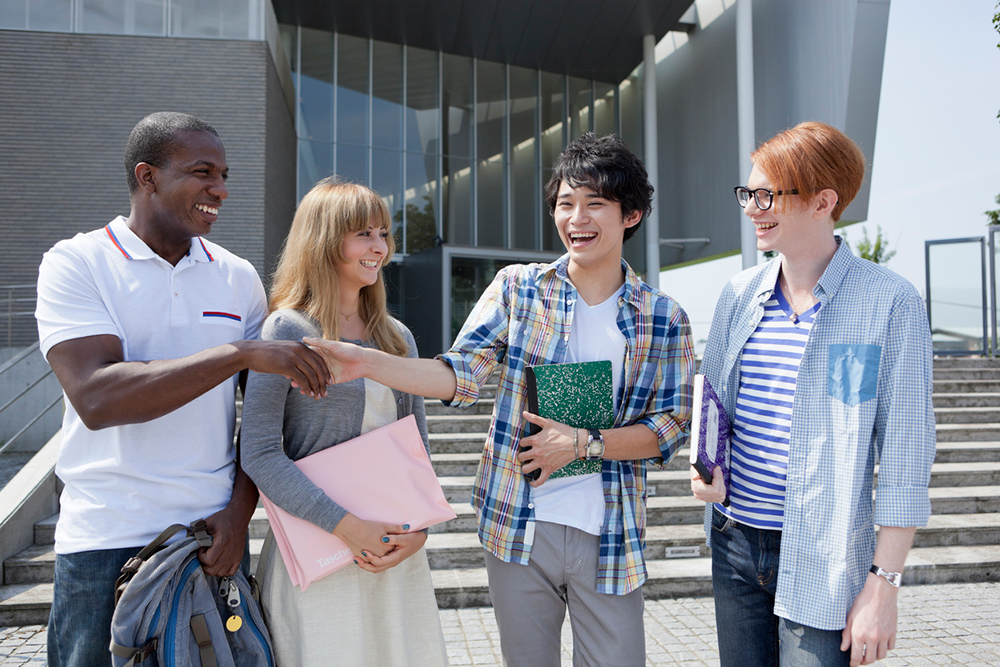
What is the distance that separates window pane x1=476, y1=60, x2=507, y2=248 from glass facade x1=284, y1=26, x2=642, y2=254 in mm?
27

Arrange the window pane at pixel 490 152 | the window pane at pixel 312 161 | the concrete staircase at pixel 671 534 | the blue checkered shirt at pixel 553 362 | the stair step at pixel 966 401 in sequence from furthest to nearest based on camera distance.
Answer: the window pane at pixel 490 152
the window pane at pixel 312 161
the stair step at pixel 966 401
the concrete staircase at pixel 671 534
the blue checkered shirt at pixel 553 362

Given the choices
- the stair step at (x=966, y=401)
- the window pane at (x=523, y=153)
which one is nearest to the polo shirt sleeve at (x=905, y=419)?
the stair step at (x=966, y=401)

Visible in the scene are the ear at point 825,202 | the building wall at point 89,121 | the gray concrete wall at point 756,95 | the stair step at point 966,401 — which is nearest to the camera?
the ear at point 825,202

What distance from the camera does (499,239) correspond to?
17625 millimetres

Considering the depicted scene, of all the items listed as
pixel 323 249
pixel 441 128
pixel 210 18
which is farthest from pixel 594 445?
pixel 441 128

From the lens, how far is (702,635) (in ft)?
14.0

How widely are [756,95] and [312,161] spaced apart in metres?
10.6

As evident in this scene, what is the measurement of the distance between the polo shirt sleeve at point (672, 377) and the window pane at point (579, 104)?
17315mm

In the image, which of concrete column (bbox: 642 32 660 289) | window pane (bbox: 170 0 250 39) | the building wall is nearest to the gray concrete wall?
concrete column (bbox: 642 32 660 289)

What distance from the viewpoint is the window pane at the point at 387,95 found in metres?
16.6

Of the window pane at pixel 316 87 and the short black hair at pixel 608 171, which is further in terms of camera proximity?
the window pane at pixel 316 87

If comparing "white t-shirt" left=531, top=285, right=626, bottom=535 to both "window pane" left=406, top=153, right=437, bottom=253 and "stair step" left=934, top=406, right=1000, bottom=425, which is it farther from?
"window pane" left=406, top=153, right=437, bottom=253

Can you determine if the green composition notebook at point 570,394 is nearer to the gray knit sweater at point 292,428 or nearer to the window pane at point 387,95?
the gray knit sweater at point 292,428

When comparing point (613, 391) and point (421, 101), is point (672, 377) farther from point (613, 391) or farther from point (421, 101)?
point (421, 101)
